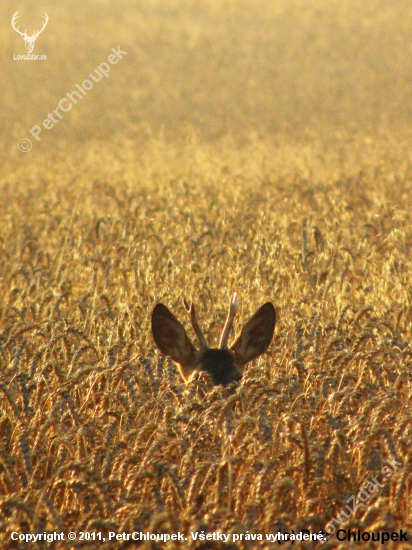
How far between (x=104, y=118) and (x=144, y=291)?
1662cm

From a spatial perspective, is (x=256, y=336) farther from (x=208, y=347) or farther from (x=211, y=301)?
(x=211, y=301)

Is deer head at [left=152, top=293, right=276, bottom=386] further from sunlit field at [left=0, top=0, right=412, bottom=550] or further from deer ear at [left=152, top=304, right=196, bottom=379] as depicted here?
sunlit field at [left=0, top=0, right=412, bottom=550]

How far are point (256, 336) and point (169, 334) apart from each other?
0.60 metres

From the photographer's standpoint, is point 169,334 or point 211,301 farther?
point 211,301

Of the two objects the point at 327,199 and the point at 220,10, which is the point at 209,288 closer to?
the point at 327,199

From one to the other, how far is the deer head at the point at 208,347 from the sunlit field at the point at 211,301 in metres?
0.14

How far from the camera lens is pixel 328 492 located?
418cm

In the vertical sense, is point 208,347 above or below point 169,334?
below

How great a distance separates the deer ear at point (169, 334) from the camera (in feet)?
18.2

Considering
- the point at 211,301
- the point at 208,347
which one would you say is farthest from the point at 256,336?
the point at 211,301

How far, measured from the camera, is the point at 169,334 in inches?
220

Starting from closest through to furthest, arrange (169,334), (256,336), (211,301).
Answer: (169,334)
(256,336)
(211,301)

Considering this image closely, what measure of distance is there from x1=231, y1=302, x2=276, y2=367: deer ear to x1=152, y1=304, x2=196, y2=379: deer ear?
319mm

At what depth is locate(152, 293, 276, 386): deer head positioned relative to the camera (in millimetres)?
5285
